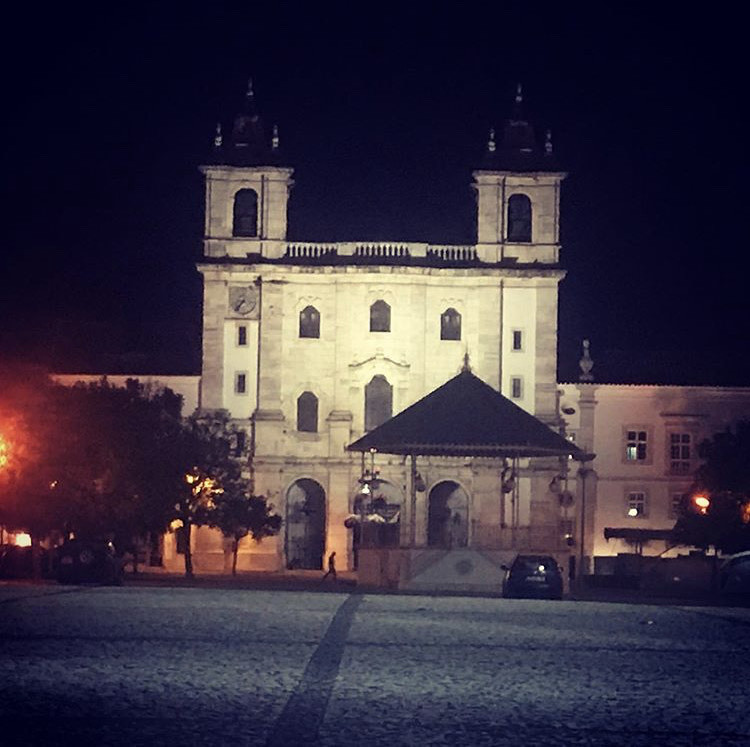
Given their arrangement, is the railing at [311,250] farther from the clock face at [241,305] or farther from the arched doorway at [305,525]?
the arched doorway at [305,525]

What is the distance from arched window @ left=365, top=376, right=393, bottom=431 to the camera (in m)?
77.7

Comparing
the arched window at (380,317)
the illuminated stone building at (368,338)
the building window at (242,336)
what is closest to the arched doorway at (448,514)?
the illuminated stone building at (368,338)

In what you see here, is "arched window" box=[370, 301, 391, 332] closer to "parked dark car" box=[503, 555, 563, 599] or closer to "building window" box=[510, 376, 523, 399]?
"building window" box=[510, 376, 523, 399]

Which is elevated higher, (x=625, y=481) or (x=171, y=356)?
(x=171, y=356)

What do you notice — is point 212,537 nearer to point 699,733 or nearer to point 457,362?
point 457,362

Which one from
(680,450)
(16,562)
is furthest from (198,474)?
(680,450)

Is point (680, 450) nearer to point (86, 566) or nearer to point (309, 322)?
point (309, 322)

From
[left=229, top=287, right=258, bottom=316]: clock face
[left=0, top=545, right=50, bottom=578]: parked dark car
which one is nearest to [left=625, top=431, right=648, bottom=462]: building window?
[left=229, top=287, right=258, bottom=316]: clock face

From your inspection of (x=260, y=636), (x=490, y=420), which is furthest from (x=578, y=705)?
(x=490, y=420)

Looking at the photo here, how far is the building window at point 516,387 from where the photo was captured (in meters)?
77.2

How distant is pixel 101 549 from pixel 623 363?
1468 inches

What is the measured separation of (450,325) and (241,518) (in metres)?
13.5

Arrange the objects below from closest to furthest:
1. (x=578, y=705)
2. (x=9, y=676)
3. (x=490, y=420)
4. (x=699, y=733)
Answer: (x=699, y=733) → (x=578, y=705) → (x=9, y=676) → (x=490, y=420)

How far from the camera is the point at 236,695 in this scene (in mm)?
15305
